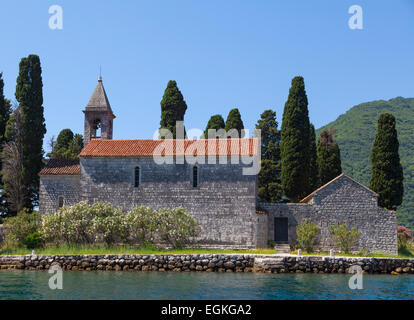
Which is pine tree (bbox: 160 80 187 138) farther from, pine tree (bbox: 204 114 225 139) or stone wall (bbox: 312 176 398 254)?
stone wall (bbox: 312 176 398 254)

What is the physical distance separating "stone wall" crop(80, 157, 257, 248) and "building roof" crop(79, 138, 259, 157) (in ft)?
1.70

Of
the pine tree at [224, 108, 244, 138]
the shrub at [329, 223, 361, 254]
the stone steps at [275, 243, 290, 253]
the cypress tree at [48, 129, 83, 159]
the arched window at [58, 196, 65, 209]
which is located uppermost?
the pine tree at [224, 108, 244, 138]

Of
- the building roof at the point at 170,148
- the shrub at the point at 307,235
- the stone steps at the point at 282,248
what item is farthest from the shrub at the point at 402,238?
the building roof at the point at 170,148

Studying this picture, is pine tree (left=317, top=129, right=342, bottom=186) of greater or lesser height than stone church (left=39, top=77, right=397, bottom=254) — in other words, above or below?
above

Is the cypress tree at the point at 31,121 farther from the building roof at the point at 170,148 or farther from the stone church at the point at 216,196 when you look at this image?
the building roof at the point at 170,148

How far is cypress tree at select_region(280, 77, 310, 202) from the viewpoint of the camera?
3806 cm

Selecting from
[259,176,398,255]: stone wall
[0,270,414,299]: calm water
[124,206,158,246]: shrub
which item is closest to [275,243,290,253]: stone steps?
[259,176,398,255]: stone wall

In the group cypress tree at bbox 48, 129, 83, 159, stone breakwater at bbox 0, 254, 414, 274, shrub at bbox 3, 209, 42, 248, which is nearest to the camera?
stone breakwater at bbox 0, 254, 414, 274

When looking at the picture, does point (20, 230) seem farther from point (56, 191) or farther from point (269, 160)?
point (269, 160)

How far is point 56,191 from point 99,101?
769 centimetres

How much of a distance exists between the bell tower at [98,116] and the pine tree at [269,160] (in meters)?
14.6
